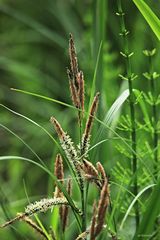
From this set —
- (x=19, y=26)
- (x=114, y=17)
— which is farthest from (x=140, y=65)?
(x=19, y=26)

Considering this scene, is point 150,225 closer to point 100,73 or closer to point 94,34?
point 100,73

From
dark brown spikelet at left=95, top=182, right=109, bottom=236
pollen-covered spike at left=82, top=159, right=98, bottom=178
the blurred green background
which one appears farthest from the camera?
the blurred green background

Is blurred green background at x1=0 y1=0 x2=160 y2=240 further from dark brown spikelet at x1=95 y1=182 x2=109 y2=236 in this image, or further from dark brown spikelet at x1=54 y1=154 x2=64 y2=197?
dark brown spikelet at x1=95 y1=182 x2=109 y2=236

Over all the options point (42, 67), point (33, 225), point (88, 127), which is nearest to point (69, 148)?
point (88, 127)

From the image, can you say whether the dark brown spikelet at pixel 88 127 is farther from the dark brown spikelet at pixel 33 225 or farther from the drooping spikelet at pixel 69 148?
the dark brown spikelet at pixel 33 225

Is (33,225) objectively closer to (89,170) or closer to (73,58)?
(89,170)

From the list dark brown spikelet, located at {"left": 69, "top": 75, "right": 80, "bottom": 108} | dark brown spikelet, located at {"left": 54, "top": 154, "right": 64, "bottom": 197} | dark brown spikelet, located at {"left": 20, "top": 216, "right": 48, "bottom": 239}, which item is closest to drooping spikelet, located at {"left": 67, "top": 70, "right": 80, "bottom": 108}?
dark brown spikelet, located at {"left": 69, "top": 75, "right": 80, "bottom": 108}

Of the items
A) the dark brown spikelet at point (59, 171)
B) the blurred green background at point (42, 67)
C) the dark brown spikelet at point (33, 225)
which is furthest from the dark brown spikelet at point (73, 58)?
the blurred green background at point (42, 67)

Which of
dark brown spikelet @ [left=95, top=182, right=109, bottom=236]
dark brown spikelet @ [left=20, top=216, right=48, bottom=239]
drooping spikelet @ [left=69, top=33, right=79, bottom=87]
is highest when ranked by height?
drooping spikelet @ [left=69, top=33, right=79, bottom=87]

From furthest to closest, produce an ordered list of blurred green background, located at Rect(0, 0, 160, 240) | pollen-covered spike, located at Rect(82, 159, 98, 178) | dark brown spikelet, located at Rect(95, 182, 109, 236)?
blurred green background, located at Rect(0, 0, 160, 240) < pollen-covered spike, located at Rect(82, 159, 98, 178) < dark brown spikelet, located at Rect(95, 182, 109, 236)
